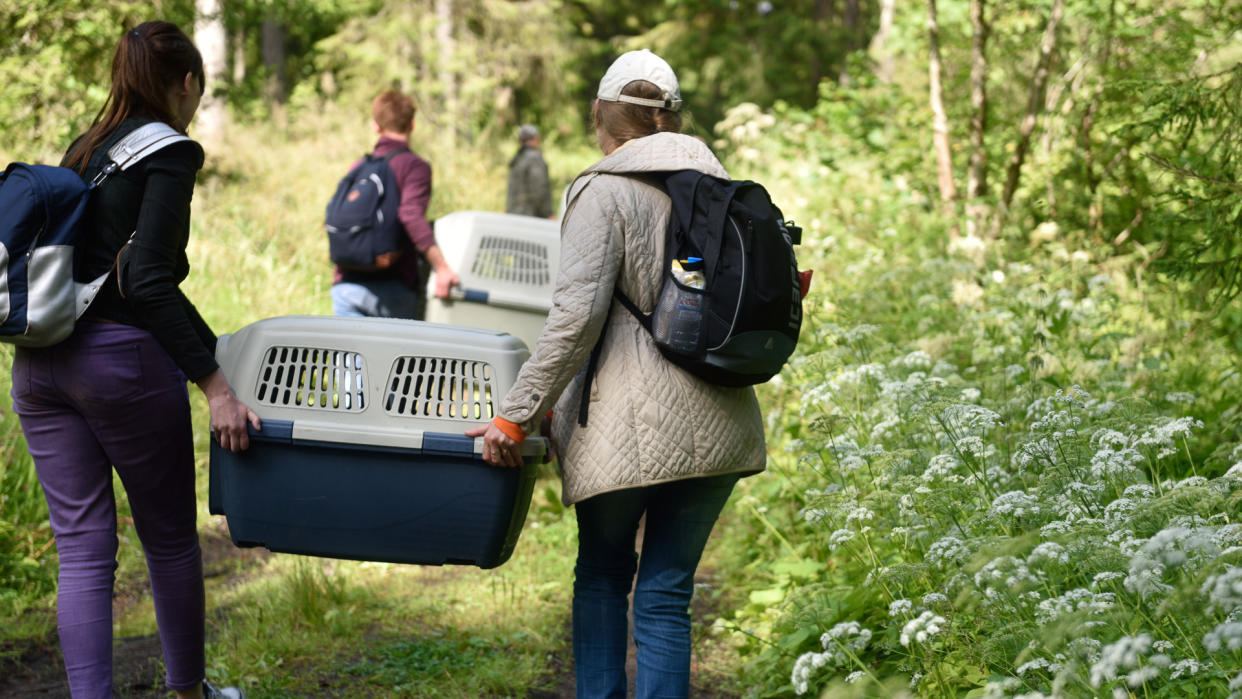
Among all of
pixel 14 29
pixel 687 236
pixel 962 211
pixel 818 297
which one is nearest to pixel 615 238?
pixel 687 236

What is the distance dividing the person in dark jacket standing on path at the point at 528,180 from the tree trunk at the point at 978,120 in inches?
177

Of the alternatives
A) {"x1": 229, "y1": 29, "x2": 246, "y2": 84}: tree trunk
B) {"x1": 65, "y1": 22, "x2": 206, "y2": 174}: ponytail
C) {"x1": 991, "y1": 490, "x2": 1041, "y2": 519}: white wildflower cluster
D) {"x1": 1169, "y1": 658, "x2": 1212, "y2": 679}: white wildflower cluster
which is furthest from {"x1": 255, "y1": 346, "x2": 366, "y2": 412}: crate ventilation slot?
{"x1": 229, "y1": 29, "x2": 246, "y2": 84}: tree trunk

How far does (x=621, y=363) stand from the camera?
2.73 metres

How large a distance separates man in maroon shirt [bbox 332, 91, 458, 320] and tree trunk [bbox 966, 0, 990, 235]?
3.58 m

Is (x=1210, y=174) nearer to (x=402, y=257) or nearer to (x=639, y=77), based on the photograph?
(x=639, y=77)

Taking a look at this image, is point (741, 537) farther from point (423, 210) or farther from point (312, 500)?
point (312, 500)

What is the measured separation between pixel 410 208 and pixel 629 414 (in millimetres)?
3057

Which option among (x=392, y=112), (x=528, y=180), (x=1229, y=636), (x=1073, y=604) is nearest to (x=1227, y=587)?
(x=1229, y=636)

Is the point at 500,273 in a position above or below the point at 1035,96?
below

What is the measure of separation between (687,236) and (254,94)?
17.9 metres

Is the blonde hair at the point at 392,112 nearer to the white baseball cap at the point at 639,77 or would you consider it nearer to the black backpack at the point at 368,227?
the black backpack at the point at 368,227

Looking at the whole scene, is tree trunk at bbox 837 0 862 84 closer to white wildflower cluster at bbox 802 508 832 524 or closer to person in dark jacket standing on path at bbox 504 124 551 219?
person in dark jacket standing on path at bbox 504 124 551 219

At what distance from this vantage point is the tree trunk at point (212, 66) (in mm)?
12344

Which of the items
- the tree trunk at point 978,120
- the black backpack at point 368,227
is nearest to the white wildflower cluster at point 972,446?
the black backpack at point 368,227
